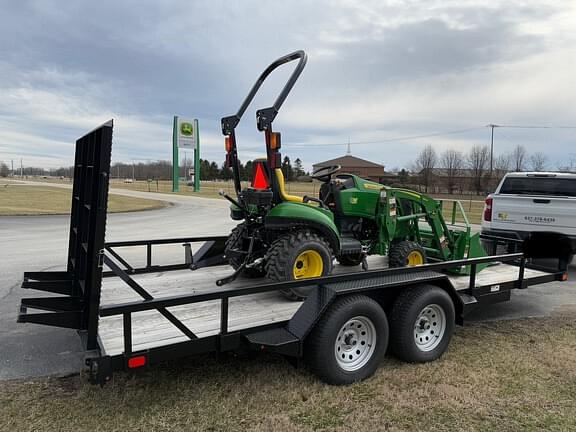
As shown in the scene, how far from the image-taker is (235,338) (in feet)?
10.9

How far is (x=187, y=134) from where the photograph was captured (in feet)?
135

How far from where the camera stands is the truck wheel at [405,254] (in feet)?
18.4

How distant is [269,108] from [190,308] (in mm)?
1975

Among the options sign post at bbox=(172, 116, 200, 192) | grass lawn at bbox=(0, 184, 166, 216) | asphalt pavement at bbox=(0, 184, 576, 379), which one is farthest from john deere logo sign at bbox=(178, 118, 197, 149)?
asphalt pavement at bbox=(0, 184, 576, 379)

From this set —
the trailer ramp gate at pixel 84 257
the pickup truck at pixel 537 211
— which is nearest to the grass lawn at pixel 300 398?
the trailer ramp gate at pixel 84 257

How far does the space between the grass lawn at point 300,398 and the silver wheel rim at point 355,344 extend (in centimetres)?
18

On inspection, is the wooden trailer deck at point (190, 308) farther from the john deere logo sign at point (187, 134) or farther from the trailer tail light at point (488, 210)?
the john deere logo sign at point (187, 134)

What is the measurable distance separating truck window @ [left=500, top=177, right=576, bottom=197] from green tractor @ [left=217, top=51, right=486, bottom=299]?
2.62m

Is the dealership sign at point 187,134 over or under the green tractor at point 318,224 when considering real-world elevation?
over

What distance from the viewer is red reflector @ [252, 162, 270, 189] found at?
181 inches

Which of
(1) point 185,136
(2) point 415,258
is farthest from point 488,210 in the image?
(1) point 185,136

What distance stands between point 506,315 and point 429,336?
6.69 feet

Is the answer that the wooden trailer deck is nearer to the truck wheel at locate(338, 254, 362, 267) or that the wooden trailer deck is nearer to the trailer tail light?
the truck wheel at locate(338, 254, 362, 267)

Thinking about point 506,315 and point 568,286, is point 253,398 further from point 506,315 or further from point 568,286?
point 568,286
